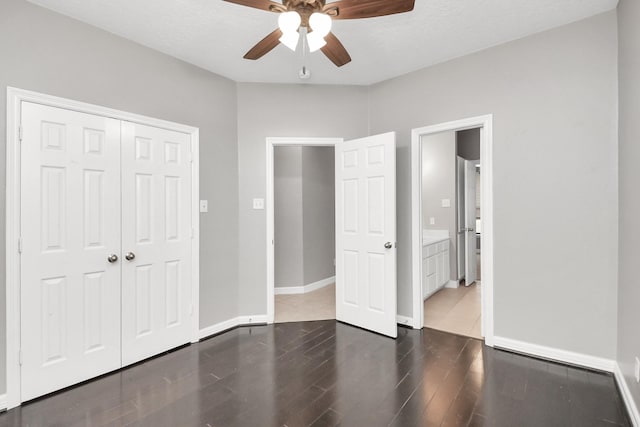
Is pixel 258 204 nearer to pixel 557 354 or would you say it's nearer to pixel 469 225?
pixel 557 354

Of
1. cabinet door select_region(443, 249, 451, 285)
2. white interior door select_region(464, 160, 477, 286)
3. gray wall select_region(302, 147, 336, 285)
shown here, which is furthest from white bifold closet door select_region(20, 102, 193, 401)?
white interior door select_region(464, 160, 477, 286)

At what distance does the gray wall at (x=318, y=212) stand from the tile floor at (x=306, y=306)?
34 cm

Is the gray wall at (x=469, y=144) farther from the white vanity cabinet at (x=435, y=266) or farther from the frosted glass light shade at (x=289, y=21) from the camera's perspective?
the frosted glass light shade at (x=289, y=21)

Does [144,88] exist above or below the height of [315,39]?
above

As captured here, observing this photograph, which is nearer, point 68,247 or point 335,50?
point 335,50

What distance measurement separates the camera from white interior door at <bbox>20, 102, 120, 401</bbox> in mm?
2094

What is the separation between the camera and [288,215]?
478 cm

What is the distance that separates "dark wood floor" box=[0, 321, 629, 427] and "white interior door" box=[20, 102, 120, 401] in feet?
0.77

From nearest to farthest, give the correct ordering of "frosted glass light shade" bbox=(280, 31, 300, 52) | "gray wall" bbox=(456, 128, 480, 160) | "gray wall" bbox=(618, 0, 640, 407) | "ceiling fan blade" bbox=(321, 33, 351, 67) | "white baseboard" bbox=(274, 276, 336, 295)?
"frosted glass light shade" bbox=(280, 31, 300, 52)
"gray wall" bbox=(618, 0, 640, 407)
"ceiling fan blade" bbox=(321, 33, 351, 67)
"white baseboard" bbox=(274, 276, 336, 295)
"gray wall" bbox=(456, 128, 480, 160)

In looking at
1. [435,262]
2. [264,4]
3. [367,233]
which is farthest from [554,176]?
[264,4]

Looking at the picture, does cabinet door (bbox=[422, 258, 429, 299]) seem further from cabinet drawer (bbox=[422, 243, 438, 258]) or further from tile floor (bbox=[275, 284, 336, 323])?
tile floor (bbox=[275, 284, 336, 323])

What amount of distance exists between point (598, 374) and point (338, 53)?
2.97m

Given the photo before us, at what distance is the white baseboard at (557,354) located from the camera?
2.36m

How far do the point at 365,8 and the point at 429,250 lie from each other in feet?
10.5
